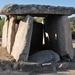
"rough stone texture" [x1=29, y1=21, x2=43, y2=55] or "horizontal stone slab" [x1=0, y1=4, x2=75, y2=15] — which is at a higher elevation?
"horizontal stone slab" [x1=0, y1=4, x2=75, y2=15]

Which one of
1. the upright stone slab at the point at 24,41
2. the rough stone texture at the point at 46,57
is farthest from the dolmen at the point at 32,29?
the rough stone texture at the point at 46,57

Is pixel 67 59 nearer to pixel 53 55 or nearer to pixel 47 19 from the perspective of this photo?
pixel 53 55

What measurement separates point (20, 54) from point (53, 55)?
4.45ft

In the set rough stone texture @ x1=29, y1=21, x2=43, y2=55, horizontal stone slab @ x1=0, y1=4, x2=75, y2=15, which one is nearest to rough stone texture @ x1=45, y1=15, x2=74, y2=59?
horizontal stone slab @ x1=0, y1=4, x2=75, y2=15

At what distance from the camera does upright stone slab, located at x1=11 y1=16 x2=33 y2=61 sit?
7.35 metres

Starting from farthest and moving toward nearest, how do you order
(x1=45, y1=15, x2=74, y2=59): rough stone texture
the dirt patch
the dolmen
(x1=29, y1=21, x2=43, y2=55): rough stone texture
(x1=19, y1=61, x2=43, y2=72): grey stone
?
(x1=29, y1=21, x2=43, y2=55): rough stone texture
(x1=45, y1=15, x2=74, y2=59): rough stone texture
the dirt patch
the dolmen
(x1=19, y1=61, x2=43, y2=72): grey stone

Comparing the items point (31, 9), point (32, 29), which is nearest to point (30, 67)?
point (32, 29)

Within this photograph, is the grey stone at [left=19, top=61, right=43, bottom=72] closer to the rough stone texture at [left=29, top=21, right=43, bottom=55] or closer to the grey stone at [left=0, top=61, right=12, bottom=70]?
the grey stone at [left=0, top=61, right=12, bottom=70]

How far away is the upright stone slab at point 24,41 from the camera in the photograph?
289 inches

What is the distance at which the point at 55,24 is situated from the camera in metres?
8.76

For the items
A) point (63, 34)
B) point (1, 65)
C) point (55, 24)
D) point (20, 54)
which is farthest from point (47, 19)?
point (1, 65)

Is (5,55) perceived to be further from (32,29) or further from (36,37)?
(36,37)

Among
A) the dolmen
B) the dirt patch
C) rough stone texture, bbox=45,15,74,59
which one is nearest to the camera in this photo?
the dolmen

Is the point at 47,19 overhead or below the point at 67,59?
overhead
